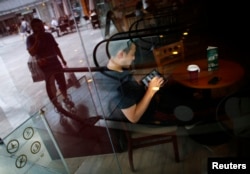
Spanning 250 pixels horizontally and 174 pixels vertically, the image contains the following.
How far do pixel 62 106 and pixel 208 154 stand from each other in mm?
1406

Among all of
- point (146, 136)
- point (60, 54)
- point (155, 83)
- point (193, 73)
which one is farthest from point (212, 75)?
point (60, 54)

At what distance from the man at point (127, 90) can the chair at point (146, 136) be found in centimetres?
10

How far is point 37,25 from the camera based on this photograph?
171cm

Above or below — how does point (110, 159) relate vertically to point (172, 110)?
below

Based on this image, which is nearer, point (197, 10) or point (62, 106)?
point (62, 106)

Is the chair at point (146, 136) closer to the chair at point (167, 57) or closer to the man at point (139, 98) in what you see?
the man at point (139, 98)

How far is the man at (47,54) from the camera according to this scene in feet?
5.84

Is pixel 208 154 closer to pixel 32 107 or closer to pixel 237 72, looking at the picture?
pixel 237 72

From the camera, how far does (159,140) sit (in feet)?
5.60

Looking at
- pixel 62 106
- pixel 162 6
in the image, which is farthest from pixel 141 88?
pixel 162 6

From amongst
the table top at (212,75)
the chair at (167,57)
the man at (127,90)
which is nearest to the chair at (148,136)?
the man at (127,90)

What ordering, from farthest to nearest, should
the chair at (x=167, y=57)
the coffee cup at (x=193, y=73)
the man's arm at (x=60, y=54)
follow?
the chair at (x=167, y=57) → the man's arm at (x=60, y=54) → the coffee cup at (x=193, y=73)

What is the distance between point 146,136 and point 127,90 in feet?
1.34

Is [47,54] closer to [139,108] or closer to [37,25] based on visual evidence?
[37,25]
